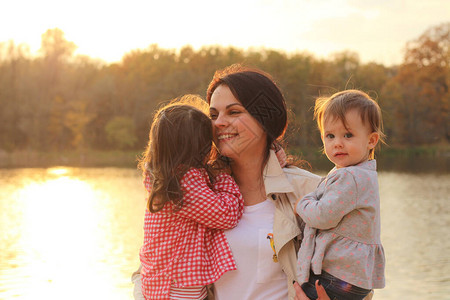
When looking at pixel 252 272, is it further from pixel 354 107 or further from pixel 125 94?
pixel 125 94

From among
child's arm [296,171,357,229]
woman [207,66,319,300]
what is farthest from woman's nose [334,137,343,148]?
woman [207,66,319,300]

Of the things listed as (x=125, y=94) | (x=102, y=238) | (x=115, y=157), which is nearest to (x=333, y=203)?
(x=102, y=238)

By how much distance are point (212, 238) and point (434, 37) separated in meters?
40.6

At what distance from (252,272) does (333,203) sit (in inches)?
16.9

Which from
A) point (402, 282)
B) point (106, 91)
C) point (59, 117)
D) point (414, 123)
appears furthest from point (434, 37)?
point (402, 282)

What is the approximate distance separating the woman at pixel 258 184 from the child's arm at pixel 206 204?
93 mm

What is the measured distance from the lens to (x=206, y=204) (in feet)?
6.34

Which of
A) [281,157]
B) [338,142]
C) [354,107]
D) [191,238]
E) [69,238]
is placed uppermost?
[354,107]

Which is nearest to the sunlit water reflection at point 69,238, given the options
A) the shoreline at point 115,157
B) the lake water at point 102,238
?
the lake water at point 102,238

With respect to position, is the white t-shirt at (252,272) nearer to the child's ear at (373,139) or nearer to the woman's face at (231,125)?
the woman's face at (231,125)

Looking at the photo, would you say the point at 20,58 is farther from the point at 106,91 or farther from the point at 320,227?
the point at 320,227

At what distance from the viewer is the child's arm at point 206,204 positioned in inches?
75.9

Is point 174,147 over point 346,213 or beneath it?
over

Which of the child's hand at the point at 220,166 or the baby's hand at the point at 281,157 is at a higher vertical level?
the baby's hand at the point at 281,157
